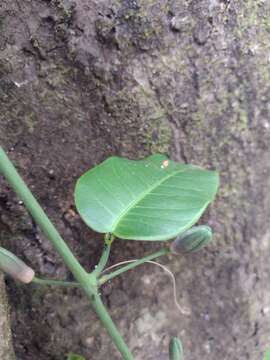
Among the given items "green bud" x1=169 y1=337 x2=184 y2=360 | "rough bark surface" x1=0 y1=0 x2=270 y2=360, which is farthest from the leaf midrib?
"green bud" x1=169 y1=337 x2=184 y2=360

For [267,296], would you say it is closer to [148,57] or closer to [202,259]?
[202,259]

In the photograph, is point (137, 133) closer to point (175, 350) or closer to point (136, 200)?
point (136, 200)

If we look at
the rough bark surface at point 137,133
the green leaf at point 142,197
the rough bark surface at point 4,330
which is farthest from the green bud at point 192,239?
the rough bark surface at point 4,330

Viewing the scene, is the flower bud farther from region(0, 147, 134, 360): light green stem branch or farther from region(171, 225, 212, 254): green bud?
region(171, 225, 212, 254): green bud

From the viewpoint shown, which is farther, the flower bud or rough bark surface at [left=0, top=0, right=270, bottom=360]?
rough bark surface at [left=0, top=0, right=270, bottom=360]

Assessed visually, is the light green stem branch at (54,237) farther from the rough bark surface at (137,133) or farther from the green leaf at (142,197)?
the rough bark surface at (137,133)

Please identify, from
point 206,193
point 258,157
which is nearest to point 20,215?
point 206,193

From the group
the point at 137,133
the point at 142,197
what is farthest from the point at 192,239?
the point at 137,133
